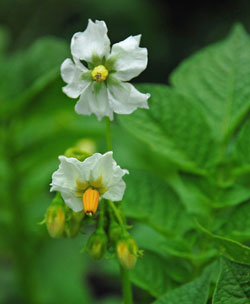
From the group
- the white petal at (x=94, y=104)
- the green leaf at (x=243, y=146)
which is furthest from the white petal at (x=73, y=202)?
the green leaf at (x=243, y=146)

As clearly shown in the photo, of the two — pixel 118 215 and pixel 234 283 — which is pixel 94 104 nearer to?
pixel 118 215

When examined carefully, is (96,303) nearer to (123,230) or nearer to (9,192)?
(9,192)

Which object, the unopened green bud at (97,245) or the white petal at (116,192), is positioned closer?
the white petal at (116,192)

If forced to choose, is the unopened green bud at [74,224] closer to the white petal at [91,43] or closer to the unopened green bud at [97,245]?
the unopened green bud at [97,245]

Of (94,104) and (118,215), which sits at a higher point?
(94,104)

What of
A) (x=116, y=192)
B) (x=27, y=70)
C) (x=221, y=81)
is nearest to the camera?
(x=116, y=192)

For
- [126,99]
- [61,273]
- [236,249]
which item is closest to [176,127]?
[126,99]

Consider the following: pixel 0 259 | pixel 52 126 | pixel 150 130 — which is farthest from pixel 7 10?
pixel 150 130
